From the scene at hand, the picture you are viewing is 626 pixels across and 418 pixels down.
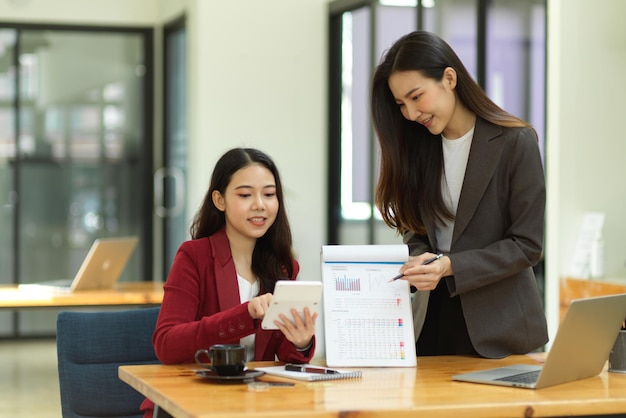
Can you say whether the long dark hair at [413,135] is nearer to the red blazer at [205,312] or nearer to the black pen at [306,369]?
the red blazer at [205,312]

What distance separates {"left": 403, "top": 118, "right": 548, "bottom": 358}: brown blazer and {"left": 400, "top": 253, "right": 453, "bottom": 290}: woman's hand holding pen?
74mm

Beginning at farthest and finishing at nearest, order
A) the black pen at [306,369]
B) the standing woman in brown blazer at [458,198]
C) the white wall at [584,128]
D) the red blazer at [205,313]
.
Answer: the white wall at [584,128]
the standing woman in brown blazer at [458,198]
the red blazer at [205,313]
the black pen at [306,369]

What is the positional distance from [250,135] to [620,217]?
3101 millimetres

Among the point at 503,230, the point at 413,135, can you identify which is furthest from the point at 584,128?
the point at 503,230

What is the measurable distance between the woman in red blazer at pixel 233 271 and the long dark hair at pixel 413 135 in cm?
32

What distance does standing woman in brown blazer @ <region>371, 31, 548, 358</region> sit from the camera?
8.56ft

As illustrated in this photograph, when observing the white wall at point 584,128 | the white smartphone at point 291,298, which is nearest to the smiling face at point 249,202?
the white smartphone at point 291,298

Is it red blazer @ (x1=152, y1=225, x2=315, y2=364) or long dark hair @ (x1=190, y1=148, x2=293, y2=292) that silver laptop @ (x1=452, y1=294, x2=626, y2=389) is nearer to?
red blazer @ (x1=152, y1=225, x2=315, y2=364)

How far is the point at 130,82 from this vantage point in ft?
29.6

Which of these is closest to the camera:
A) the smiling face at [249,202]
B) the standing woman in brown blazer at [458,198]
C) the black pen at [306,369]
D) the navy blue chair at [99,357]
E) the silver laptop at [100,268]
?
the black pen at [306,369]

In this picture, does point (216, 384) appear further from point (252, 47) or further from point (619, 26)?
point (252, 47)

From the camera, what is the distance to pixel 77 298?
17.4 ft

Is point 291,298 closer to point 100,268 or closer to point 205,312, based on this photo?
point 205,312

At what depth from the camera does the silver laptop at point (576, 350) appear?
224cm
